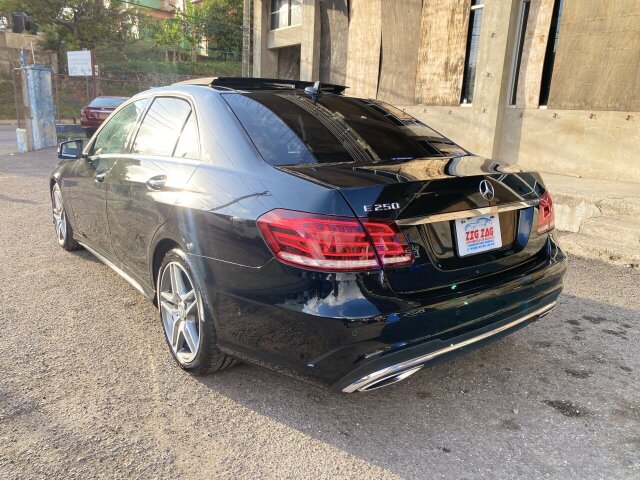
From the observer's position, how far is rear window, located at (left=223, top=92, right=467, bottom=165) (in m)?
2.69

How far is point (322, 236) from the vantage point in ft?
6.97

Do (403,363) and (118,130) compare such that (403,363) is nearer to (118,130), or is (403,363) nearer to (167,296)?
(167,296)

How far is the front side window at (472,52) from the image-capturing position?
9719mm

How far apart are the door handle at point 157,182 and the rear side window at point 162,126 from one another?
18 cm

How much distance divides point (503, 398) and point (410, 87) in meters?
9.45

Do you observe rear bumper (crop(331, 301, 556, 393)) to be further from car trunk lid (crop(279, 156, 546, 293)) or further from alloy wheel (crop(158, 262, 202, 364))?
alloy wheel (crop(158, 262, 202, 364))

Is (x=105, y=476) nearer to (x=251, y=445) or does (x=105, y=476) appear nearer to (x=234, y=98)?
(x=251, y=445)

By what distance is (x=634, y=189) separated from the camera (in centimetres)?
677

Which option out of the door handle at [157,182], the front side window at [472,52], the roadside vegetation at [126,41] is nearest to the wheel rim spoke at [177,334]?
the door handle at [157,182]

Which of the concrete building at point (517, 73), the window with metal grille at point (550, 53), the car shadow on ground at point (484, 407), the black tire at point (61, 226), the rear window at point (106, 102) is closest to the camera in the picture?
the car shadow on ground at point (484, 407)

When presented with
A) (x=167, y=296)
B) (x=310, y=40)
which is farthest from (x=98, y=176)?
(x=310, y=40)

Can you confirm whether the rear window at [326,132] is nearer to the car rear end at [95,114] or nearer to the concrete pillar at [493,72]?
the concrete pillar at [493,72]

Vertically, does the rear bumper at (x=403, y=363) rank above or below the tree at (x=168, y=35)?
below

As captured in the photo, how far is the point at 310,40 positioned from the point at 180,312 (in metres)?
13.3
